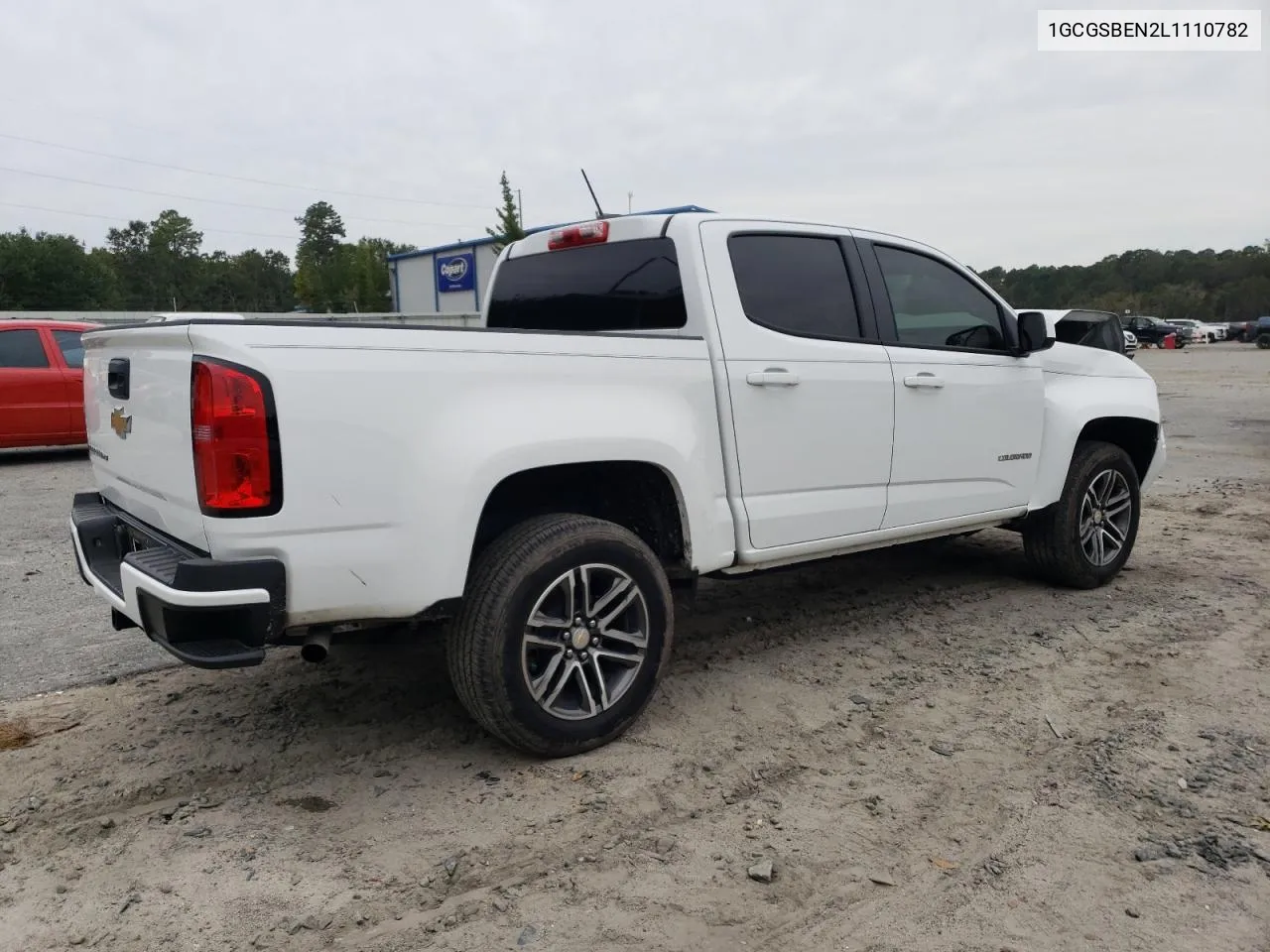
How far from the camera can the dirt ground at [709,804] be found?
2.49 m

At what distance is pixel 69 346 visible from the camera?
35.4 feet

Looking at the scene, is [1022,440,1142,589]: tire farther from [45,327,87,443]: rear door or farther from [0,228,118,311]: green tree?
[0,228,118,311]: green tree

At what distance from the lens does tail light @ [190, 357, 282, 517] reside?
269 centimetres

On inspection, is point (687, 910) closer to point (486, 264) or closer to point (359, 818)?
point (359, 818)

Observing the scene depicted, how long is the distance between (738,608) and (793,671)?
952mm

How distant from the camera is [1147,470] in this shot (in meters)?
5.99

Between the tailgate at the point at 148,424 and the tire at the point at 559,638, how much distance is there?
2.90 feet

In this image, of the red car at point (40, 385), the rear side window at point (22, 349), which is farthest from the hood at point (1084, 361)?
the rear side window at point (22, 349)

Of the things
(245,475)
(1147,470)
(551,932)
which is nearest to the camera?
(551,932)

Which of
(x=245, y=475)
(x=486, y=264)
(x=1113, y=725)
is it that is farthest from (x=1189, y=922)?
(x=486, y=264)

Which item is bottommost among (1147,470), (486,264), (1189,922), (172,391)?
(1189,922)

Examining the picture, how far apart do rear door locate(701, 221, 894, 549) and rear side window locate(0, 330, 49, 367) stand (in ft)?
31.1

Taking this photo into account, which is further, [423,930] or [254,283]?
[254,283]

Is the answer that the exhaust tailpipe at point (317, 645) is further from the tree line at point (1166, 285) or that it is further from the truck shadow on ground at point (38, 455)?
the tree line at point (1166, 285)
